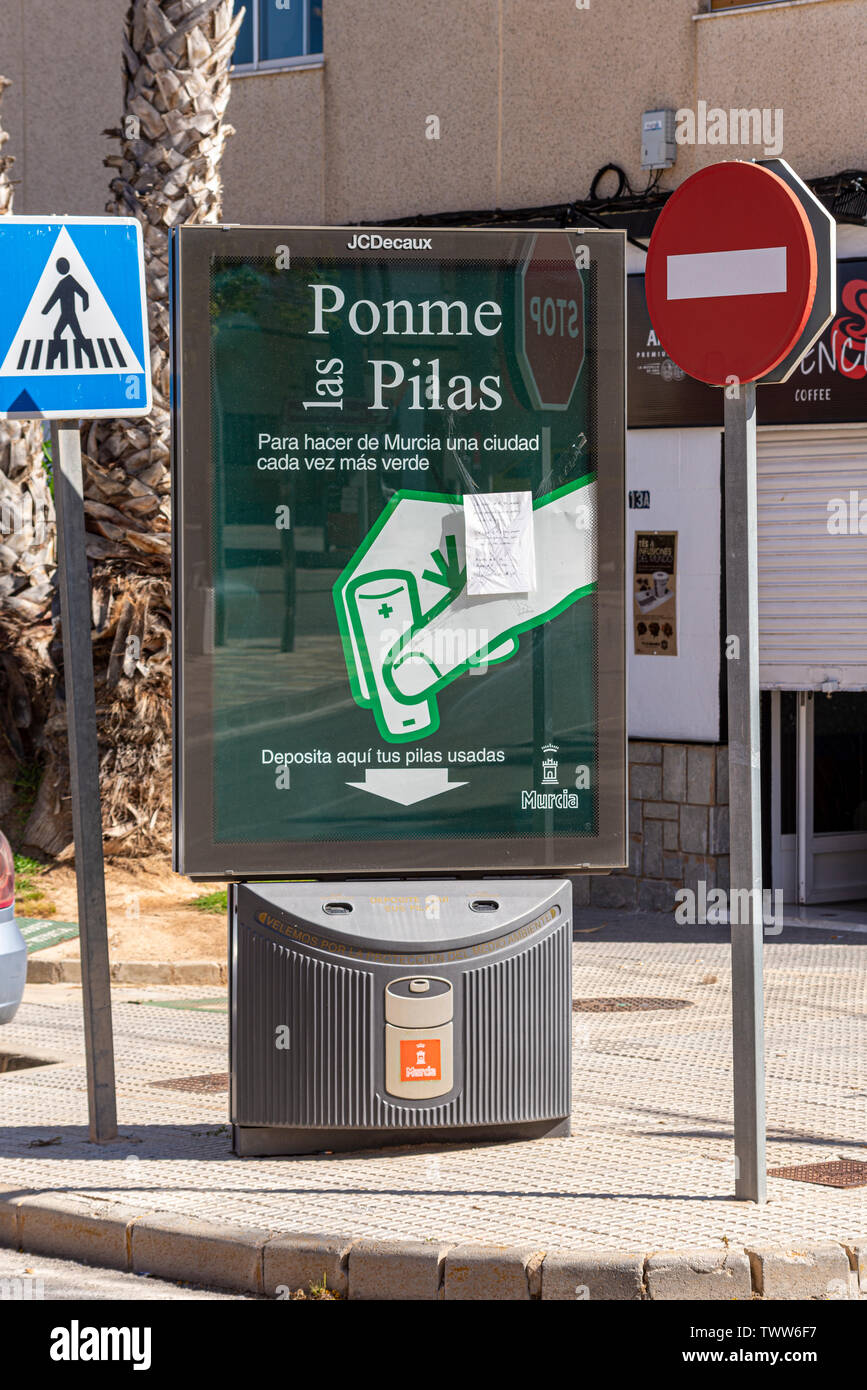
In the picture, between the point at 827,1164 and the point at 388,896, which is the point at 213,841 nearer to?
the point at 388,896

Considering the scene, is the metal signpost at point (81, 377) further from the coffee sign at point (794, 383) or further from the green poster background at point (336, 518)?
the coffee sign at point (794, 383)

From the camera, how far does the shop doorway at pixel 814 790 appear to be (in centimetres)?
1228

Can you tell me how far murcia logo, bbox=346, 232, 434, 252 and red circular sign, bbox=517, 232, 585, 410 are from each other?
1.17 feet

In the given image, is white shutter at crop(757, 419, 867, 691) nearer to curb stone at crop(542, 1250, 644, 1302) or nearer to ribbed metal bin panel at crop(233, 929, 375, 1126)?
ribbed metal bin panel at crop(233, 929, 375, 1126)

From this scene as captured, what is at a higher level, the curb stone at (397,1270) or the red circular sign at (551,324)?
the red circular sign at (551,324)

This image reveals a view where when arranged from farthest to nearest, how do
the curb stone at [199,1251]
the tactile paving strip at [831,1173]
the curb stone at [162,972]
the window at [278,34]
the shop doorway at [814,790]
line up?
the window at [278,34] → the shop doorway at [814,790] → the curb stone at [162,972] → the tactile paving strip at [831,1173] → the curb stone at [199,1251]

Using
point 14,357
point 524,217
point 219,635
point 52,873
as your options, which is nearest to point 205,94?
point 524,217

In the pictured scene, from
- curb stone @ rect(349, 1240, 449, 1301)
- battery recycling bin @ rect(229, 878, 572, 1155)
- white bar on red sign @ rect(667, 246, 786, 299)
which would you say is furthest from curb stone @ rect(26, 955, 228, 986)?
white bar on red sign @ rect(667, 246, 786, 299)

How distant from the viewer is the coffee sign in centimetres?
1125

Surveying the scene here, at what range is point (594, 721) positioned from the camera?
6078 millimetres

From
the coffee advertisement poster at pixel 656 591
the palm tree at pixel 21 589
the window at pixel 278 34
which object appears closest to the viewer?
the palm tree at pixel 21 589

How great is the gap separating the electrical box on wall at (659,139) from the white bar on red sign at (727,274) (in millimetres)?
6908

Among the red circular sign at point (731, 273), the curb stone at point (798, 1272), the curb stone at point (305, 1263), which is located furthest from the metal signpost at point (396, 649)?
the curb stone at point (798, 1272)

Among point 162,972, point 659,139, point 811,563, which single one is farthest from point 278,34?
point 162,972
